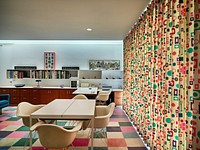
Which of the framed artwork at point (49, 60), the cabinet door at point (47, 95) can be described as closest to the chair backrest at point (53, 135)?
the cabinet door at point (47, 95)

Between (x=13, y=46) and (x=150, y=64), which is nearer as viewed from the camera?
(x=150, y=64)

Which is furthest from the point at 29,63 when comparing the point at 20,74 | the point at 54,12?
the point at 54,12

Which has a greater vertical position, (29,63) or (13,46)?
(13,46)

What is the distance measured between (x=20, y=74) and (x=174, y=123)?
23.6 ft

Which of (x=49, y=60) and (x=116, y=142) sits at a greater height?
(x=49, y=60)

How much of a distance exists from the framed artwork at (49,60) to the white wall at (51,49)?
15 centimetres

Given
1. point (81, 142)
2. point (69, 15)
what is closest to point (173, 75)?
point (81, 142)

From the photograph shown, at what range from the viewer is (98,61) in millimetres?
7812

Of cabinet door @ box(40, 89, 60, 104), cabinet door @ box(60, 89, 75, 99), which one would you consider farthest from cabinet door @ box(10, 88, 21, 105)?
cabinet door @ box(60, 89, 75, 99)

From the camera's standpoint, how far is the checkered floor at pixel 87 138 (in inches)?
133

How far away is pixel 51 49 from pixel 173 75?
6.74m

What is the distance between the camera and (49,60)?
789 centimetres

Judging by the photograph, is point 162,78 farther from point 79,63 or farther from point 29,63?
point 29,63

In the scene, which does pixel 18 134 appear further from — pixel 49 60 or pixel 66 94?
pixel 49 60
